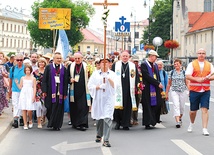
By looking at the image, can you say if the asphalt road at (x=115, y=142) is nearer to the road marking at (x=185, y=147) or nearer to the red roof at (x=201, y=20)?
the road marking at (x=185, y=147)

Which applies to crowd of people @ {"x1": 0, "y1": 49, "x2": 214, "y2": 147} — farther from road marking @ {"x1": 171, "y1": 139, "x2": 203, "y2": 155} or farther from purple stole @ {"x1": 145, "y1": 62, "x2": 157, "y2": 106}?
road marking @ {"x1": 171, "y1": 139, "x2": 203, "y2": 155}

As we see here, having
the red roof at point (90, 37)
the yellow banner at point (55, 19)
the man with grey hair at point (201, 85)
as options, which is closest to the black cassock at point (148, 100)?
the man with grey hair at point (201, 85)

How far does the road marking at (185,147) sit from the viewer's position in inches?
401

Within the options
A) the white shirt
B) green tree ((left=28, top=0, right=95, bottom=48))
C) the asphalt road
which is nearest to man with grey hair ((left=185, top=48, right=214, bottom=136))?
the asphalt road

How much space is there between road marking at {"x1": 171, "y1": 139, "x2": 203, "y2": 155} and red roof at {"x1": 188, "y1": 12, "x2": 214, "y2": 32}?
223 ft

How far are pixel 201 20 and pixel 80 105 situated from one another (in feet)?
254

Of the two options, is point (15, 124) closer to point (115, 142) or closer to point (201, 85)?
point (115, 142)

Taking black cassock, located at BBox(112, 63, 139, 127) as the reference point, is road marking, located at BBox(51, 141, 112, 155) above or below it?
below

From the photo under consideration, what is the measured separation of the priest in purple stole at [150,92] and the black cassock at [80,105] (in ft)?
4.89

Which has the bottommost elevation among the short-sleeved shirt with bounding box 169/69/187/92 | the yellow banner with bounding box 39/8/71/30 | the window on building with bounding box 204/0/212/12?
the short-sleeved shirt with bounding box 169/69/187/92

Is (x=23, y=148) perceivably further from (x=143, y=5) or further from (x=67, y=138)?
(x=143, y=5)

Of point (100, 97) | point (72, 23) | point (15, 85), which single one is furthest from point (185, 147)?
point (72, 23)

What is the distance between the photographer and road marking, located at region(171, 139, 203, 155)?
10180 millimetres

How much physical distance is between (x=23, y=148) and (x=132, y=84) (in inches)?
152
